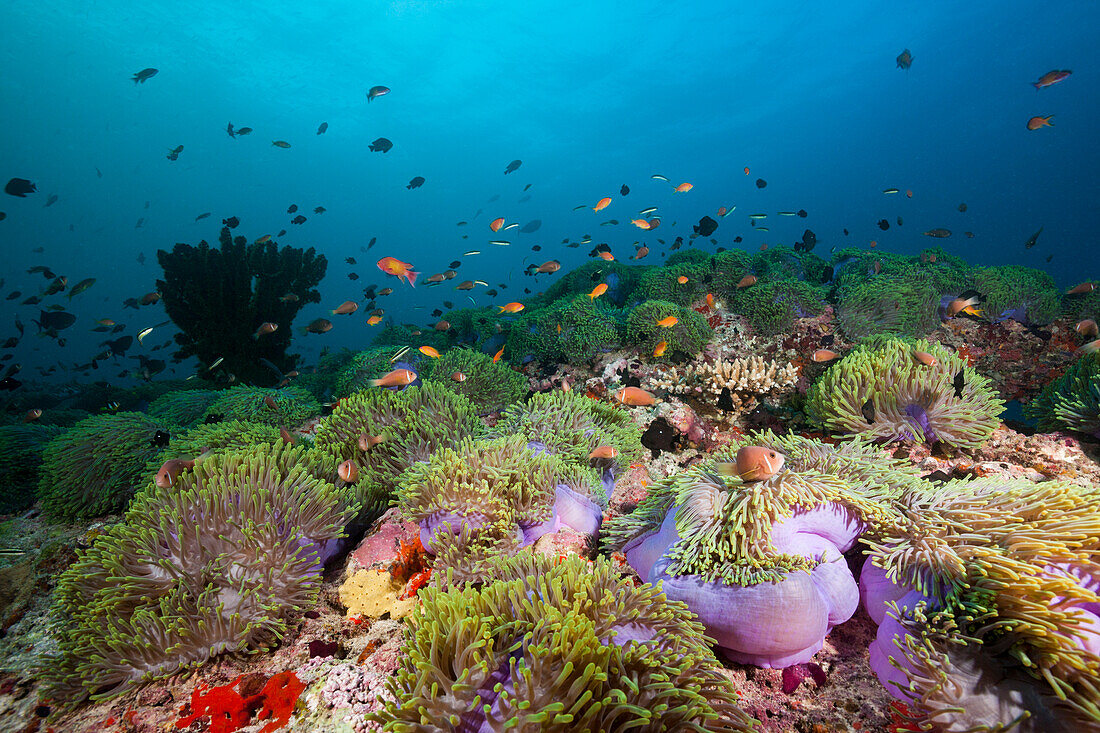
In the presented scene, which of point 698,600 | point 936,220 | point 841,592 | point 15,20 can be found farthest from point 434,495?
point 936,220

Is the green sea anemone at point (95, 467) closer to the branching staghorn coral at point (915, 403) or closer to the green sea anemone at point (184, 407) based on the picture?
the green sea anemone at point (184, 407)

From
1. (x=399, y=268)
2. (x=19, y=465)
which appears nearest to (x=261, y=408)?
(x=19, y=465)

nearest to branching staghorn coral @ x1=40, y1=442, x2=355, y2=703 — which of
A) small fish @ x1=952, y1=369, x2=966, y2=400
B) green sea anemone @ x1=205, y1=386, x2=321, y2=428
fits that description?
green sea anemone @ x1=205, y1=386, x2=321, y2=428

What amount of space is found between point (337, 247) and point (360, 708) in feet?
386

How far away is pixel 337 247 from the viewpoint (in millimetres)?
102062

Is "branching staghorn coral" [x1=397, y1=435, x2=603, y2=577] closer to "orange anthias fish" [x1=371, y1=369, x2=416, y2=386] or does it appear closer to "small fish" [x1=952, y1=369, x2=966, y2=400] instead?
"orange anthias fish" [x1=371, y1=369, x2=416, y2=386]

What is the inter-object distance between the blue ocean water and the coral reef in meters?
41.0

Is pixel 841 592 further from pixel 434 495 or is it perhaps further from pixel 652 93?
pixel 652 93

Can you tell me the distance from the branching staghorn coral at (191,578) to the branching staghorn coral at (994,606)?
2858mm

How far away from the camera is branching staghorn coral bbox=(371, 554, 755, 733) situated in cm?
133

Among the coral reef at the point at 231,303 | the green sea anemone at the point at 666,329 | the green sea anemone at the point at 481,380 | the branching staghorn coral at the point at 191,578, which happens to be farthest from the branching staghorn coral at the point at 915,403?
the coral reef at the point at 231,303

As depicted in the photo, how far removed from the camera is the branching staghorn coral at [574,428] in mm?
3332

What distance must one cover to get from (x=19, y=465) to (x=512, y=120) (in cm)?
7212

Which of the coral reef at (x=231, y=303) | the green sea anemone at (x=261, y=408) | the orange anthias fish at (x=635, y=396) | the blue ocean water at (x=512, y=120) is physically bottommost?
the orange anthias fish at (x=635, y=396)
